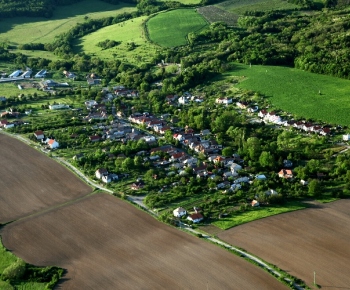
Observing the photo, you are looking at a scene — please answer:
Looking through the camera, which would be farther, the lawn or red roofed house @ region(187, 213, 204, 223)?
red roofed house @ region(187, 213, 204, 223)

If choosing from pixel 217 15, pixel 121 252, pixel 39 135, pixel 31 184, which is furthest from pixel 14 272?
pixel 217 15

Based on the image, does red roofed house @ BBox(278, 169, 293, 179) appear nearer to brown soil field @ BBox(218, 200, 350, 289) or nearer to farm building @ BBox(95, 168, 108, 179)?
brown soil field @ BBox(218, 200, 350, 289)

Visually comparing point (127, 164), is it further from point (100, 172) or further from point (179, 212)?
point (179, 212)

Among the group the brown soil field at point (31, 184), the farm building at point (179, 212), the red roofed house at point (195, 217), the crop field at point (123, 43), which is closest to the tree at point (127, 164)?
the brown soil field at point (31, 184)

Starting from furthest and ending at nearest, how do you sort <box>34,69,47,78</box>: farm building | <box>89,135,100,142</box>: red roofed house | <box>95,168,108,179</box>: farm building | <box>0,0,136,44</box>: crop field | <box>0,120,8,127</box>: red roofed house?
<box>0,0,136,44</box>: crop field → <box>34,69,47,78</box>: farm building → <box>0,120,8,127</box>: red roofed house → <box>89,135,100,142</box>: red roofed house → <box>95,168,108,179</box>: farm building

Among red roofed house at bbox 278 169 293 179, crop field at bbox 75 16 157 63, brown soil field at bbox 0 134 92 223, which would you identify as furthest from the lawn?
crop field at bbox 75 16 157 63
